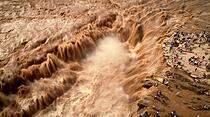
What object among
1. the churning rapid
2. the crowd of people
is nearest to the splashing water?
the churning rapid

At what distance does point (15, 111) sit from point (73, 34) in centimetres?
272

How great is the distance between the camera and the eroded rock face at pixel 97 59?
7.20 m

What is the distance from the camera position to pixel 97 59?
8.81 metres

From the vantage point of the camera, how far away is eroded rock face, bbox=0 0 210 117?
720 centimetres

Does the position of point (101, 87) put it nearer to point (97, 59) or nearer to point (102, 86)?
point (102, 86)

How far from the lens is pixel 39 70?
804 cm

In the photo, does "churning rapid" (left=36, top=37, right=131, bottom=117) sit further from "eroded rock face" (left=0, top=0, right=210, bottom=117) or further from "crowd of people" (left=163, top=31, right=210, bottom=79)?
"crowd of people" (left=163, top=31, right=210, bottom=79)

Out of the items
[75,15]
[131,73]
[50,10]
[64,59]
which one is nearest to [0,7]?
[50,10]

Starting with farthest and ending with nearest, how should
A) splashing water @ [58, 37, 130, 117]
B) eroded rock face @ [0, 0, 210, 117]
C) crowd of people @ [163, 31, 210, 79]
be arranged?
crowd of people @ [163, 31, 210, 79] → splashing water @ [58, 37, 130, 117] → eroded rock face @ [0, 0, 210, 117]

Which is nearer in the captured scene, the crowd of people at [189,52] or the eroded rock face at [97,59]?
the eroded rock face at [97,59]

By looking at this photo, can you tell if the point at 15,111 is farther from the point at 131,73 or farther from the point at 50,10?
the point at 50,10

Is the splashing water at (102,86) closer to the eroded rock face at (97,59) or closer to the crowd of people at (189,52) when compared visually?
the eroded rock face at (97,59)

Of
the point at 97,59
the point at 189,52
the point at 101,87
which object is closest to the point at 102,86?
the point at 101,87

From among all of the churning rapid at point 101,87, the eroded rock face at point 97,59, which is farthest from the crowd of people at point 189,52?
the churning rapid at point 101,87
